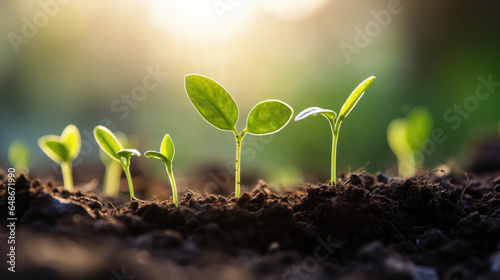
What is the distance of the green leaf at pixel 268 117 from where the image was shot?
3.03 feet

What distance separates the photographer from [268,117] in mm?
949

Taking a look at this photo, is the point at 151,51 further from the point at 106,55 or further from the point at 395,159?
the point at 395,159

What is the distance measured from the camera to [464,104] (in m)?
4.07

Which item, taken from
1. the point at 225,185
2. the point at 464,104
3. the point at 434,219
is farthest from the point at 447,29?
the point at 434,219

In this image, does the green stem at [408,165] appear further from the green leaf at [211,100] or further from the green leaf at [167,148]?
the green leaf at [167,148]

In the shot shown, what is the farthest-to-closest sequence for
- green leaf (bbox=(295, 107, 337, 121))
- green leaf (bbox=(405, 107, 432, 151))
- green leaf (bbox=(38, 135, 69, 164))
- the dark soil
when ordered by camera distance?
green leaf (bbox=(405, 107, 432, 151)), green leaf (bbox=(38, 135, 69, 164)), green leaf (bbox=(295, 107, 337, 121)), the dark soil

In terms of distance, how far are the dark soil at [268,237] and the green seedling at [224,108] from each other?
208 mm

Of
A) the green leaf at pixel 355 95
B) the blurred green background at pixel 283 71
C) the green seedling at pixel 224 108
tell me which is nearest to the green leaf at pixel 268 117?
the green seedling at pixel 224 108

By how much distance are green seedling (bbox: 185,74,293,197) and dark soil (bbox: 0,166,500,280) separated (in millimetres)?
208

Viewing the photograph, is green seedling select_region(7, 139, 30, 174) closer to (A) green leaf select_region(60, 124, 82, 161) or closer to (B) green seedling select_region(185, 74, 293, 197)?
(A) green leaf select_region(60, 124, 82, 161)

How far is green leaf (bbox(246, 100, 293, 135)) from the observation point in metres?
0.92

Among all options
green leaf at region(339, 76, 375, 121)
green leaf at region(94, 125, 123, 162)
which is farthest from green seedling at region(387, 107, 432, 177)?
green leaf at region(94, 125, 123, 162)

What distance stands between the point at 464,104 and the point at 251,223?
4208 mm

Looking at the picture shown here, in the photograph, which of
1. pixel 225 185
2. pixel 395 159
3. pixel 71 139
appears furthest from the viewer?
pixel 395 159
